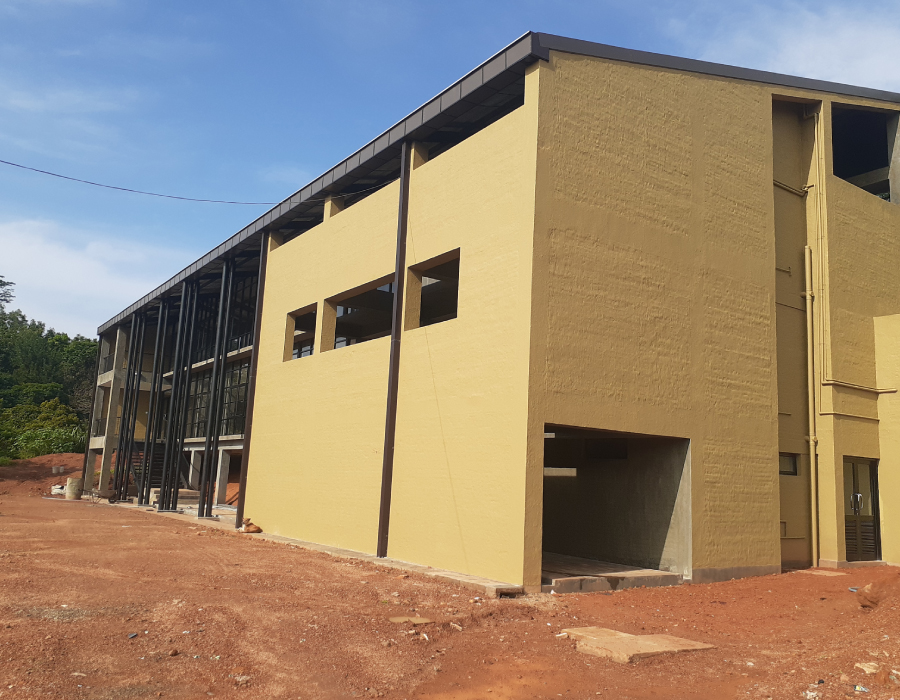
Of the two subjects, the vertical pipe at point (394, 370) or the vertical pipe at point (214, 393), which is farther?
the vertical pipe at point (214, 393)

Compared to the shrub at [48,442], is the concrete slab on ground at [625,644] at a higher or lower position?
lower

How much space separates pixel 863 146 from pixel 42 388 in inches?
2216

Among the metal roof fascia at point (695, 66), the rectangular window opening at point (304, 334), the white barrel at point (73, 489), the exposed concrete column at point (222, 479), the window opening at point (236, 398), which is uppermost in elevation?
the metal roof fascia at point (695, 66)

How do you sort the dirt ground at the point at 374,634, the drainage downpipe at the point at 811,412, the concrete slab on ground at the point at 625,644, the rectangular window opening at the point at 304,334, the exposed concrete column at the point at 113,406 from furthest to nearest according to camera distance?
the exposed concrete column at the point at 113,406, the rectangular window opening at the point at 304,334, the drainage downpipe at the point at 811,412, the concrete slab on ground at the point at 625,644, the dirt ground at the point at 374,634

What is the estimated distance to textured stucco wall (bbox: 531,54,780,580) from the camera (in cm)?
1186

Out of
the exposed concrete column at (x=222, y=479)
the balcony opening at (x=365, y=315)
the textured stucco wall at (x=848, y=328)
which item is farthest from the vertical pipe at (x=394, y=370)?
the exposed concrete column at (x=222, y=479)

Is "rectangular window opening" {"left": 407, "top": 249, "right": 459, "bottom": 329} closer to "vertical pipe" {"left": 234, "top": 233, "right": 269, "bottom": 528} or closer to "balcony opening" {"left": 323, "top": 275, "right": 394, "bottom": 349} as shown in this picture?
"balcony opening" {"left": 323, "top": 275, "right": 394, "bottom": 349}

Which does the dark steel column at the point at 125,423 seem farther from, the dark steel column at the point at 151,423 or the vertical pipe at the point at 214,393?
the vertical pipe at the point at 214,393

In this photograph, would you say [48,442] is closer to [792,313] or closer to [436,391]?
[436,391]

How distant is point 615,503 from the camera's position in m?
14.2

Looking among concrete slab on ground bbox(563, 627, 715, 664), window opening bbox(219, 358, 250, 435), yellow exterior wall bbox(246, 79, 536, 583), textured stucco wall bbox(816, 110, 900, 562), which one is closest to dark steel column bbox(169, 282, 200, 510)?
window opening bbox(219, 358, 250, 435)

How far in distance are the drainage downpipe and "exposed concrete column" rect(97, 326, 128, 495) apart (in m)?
31.8

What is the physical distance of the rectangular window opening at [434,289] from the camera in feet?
47.5

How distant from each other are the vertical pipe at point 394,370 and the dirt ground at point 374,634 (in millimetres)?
1449
